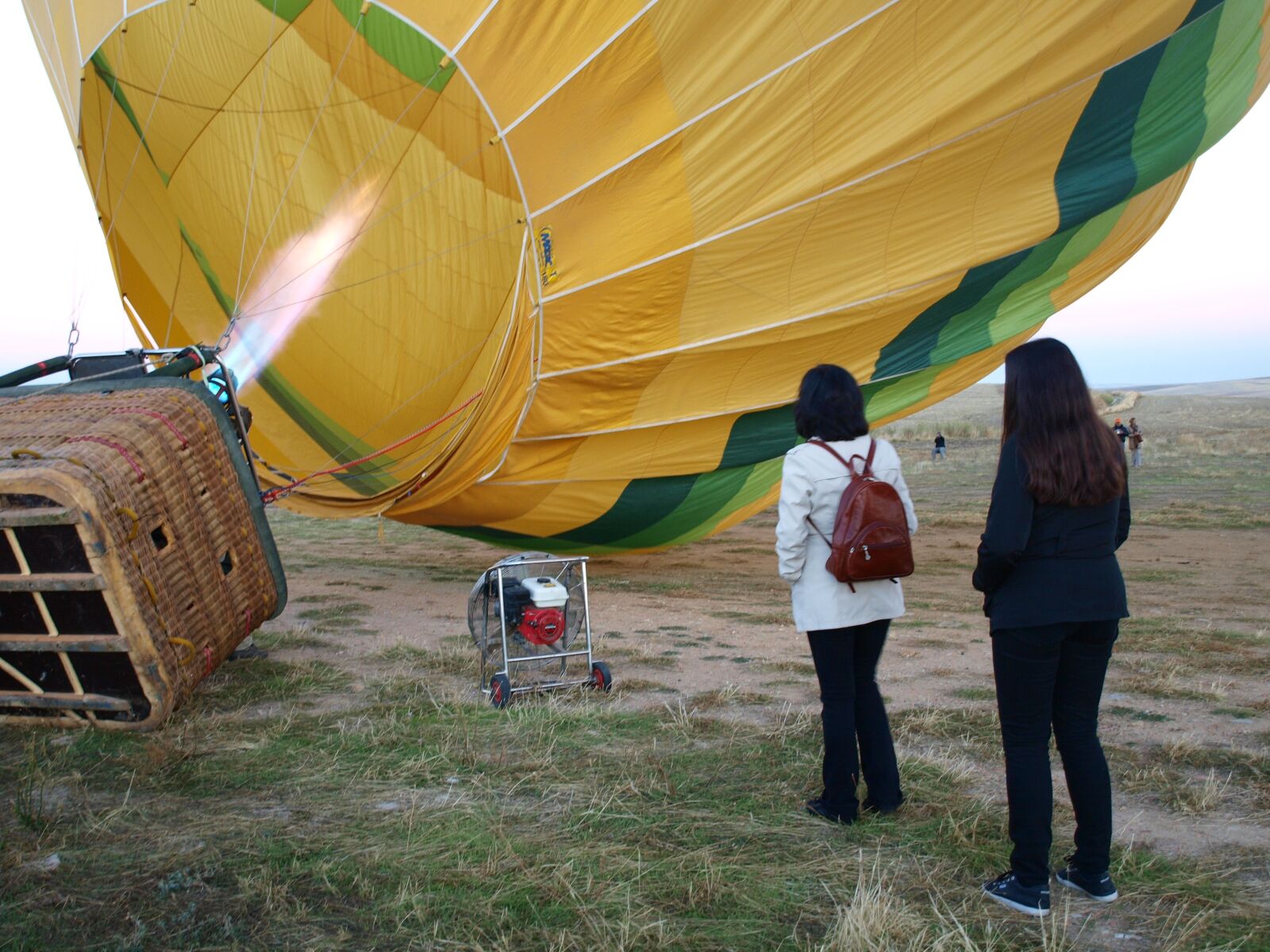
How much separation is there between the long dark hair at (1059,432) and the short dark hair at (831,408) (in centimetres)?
51

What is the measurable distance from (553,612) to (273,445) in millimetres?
3933

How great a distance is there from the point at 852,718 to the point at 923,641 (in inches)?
100

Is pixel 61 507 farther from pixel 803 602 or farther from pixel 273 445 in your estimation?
pixel 273 445

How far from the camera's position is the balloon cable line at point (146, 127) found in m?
5.54

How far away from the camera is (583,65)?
4750 mm

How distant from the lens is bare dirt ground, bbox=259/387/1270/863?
330 centimetres

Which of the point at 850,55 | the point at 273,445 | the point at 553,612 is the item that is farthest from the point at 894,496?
the point at 273,445

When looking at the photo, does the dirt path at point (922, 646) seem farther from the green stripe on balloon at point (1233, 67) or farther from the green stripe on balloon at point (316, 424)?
the green stripe on balloon at point (1233, 67)

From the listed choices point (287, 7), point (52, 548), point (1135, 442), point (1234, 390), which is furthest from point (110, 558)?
point (1234, 390)

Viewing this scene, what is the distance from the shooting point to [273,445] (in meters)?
7.48

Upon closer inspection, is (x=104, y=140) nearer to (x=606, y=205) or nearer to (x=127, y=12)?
(x=127, y=12)

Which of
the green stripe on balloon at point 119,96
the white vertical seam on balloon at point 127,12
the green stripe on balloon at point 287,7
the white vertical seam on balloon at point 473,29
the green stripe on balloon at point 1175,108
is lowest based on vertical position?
the green stripe on balloon at point 1175,108

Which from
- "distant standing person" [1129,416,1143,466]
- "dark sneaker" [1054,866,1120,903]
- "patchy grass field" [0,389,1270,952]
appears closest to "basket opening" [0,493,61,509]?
"patchy grass field" [0,389,1270,952]

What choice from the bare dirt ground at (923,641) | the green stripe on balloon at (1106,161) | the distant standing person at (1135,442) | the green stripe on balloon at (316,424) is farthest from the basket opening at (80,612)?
Answer: the distant standing person at (1135,442)
